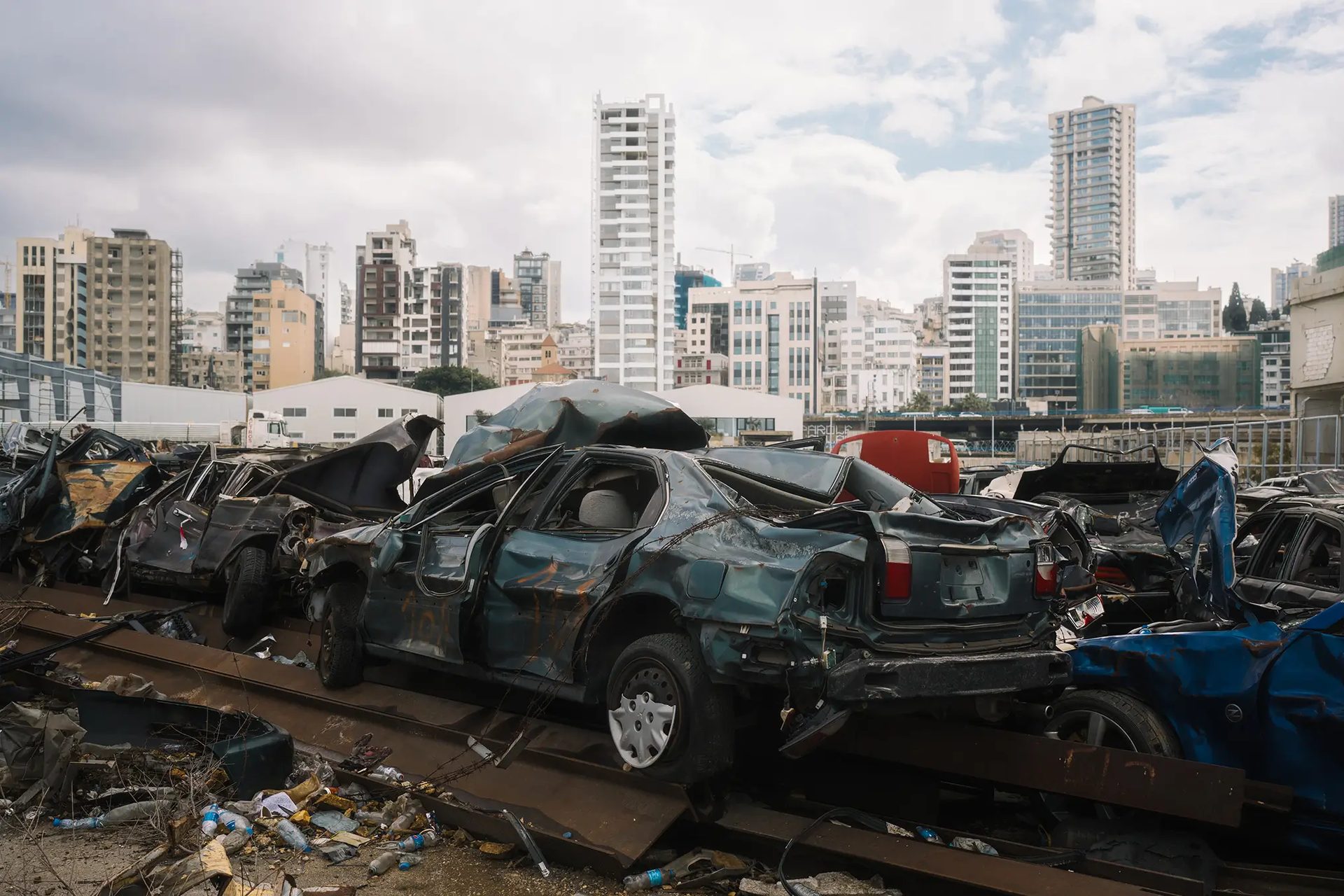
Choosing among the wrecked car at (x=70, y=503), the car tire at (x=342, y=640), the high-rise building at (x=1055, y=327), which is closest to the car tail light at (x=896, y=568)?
the car tire at (x=342, y=640)

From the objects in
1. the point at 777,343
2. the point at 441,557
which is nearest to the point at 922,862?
the point at 441,557

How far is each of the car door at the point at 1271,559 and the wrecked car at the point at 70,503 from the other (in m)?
9.68

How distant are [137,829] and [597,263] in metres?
120

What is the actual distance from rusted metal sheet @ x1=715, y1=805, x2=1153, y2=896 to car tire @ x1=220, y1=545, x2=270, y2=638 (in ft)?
17.8

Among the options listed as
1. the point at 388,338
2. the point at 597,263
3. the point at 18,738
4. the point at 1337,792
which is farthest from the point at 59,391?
the point at 388,338

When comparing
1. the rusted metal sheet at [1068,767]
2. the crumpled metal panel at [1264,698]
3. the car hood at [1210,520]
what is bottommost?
the rusted metal sheet at [1068,767]

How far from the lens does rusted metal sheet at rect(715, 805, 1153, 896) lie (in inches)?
148

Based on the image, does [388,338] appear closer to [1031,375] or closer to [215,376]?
[215,376]

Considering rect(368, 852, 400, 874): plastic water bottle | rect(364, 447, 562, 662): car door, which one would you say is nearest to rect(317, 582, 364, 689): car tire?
rect(364, 447, 562, 662): car door

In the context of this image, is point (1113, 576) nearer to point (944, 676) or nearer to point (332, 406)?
point (944, 676)

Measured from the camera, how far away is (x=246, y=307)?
155125 millimetres

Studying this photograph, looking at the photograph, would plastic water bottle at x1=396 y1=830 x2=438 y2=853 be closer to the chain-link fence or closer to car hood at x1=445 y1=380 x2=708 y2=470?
car hood at x1=445 y1=380 x2=708 y2=470

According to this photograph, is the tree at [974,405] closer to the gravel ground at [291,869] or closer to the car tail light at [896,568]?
the car tail light at [896,568]

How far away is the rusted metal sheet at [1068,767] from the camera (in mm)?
4008
